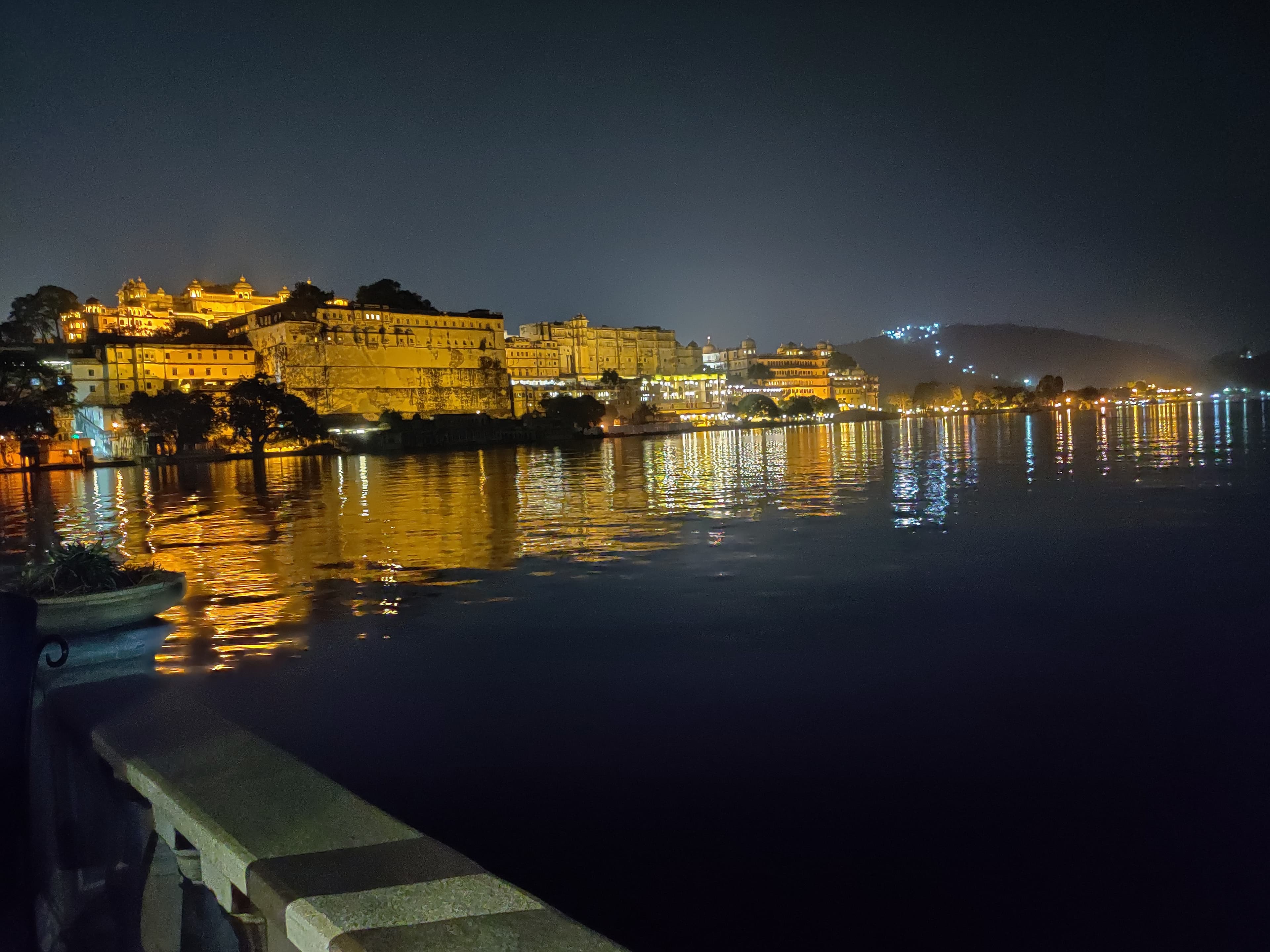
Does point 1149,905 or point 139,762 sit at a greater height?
point 139,762

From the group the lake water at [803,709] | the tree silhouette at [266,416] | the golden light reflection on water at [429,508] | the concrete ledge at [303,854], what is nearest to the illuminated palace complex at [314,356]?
the tree silhouette at [266,416]

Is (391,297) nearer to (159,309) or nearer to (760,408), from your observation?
(159,309)

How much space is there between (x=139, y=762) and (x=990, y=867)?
3.92 m

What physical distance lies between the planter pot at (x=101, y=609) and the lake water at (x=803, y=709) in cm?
143

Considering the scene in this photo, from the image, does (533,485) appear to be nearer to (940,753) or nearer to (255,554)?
(255,554)

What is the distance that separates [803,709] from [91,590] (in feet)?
16.1

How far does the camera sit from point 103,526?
21.9 m

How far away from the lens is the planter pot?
4.98m

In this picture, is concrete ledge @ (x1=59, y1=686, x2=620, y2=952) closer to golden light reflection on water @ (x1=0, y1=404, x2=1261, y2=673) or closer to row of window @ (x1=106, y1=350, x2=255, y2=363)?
golden light reflection on water @ (x1=0, y1=404, x2=1261, y2=673)

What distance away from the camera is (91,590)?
5477 millimetres

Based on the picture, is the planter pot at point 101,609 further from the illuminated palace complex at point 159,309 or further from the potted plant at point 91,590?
the illuminated palace complex at point 159,309

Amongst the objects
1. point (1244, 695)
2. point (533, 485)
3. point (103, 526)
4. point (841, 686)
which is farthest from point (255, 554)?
point (533, 485)

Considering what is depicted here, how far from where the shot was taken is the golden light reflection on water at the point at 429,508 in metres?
11.8

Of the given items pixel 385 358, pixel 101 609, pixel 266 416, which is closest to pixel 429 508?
pixel 101 609
